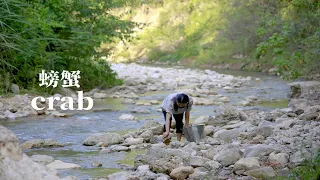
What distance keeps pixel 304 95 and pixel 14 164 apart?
378 inches

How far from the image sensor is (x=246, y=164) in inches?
229

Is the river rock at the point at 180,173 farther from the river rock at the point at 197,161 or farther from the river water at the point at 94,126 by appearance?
the river water at the point at 94,126

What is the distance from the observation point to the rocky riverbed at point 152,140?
572 cm

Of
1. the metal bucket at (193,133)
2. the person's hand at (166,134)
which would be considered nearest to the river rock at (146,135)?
the person's hand at (166,134)

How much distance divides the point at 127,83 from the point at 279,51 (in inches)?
270

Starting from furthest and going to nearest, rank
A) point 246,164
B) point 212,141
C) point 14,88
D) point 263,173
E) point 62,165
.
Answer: point 14,88 < point 212,141 < point 62,165 < point 246,164 < point 263,173

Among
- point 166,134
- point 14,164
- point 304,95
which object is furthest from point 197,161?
point 304,95

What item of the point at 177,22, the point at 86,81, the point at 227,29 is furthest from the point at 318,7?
the point at 177,22

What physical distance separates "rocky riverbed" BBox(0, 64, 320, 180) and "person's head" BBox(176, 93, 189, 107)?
23.1 inches

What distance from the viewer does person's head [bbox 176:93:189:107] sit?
7.47 metres

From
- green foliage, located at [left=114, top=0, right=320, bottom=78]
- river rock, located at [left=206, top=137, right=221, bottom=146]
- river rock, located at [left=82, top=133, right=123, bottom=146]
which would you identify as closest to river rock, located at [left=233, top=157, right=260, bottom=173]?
river rock, located at [left=206, top=137, right=221, bottom=146]

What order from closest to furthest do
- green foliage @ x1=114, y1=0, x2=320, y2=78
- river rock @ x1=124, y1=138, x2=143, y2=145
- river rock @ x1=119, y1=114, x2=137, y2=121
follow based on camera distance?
river rock @ x1=124, y1=138, x2=143, y2=145 < river rock @ x1=119, y1=114, x2=137, y2=121 < green foliage @ x1=114, y1=0, x2=320, y2=78

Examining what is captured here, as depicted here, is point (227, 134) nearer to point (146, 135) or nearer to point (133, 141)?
point (146, 135)

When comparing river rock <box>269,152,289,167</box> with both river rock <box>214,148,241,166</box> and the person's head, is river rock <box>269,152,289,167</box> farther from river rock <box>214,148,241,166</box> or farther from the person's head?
the person's head
